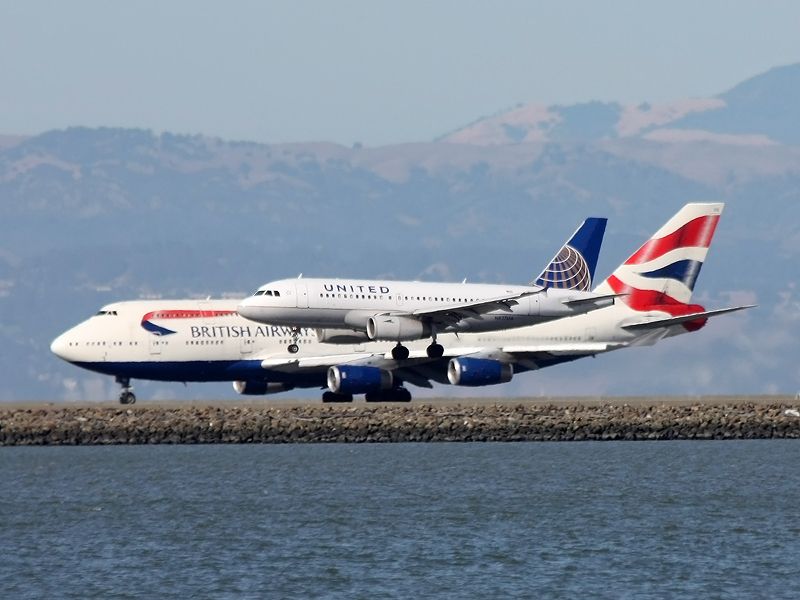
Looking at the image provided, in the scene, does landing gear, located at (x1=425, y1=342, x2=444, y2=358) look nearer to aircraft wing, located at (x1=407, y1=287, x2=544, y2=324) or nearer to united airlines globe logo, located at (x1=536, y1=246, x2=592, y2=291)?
aircraft wing, located at (x1=407, y1=287, x2=544, y2=324)

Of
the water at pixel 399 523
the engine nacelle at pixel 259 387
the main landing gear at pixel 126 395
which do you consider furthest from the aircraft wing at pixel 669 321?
the main landing gear at pixel 126 395

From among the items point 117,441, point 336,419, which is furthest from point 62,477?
point 336,419

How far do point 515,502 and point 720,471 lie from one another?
12.1 meters

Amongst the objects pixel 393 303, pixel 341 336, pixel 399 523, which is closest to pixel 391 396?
pixel 341 336

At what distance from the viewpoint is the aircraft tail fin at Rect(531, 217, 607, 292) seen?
8681cm

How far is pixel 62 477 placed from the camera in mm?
61781

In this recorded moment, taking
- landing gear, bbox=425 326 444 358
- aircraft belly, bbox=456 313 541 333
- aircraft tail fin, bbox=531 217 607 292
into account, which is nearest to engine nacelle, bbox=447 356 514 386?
landing gear, bbox=425 326 444 358

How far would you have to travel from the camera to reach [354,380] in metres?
77.5

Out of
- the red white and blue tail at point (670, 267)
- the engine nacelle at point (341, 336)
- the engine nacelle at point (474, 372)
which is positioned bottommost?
the engine nacelle at point (474, 372)

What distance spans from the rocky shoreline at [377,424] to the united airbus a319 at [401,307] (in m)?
3.36

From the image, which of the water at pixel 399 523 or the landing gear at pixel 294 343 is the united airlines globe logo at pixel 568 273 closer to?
the landing gear at pixel 294 343

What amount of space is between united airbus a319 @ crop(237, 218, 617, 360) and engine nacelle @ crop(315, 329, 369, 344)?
0.14 feet

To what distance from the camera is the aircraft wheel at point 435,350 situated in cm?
7731

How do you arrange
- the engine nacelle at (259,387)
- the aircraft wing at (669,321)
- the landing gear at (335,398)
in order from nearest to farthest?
Answer: the landing gear at (335,398)
the aircraft wing at (669,321)
the engine nacelle at (259,387)
